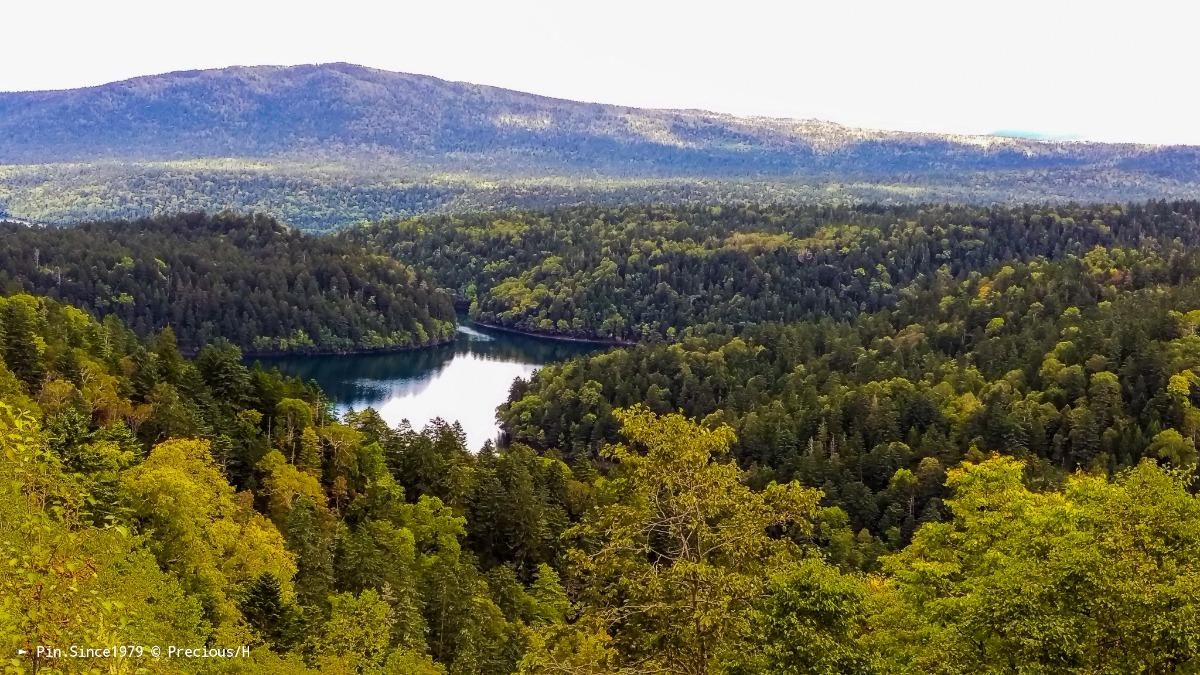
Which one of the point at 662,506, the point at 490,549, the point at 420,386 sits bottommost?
the point at 420,386

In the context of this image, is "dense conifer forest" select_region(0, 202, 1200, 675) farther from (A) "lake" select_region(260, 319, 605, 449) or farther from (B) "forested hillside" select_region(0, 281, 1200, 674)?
(A) "lake" select_region(260, 319, 605, 449)

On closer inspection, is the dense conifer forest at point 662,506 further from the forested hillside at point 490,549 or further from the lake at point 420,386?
the lake at point 420,386

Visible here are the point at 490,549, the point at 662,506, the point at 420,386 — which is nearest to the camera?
the point at 662,506

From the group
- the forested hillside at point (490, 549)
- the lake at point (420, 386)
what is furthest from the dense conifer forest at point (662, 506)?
the lake at point (420, 386)

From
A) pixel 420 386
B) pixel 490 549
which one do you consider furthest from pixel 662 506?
pixel 420 386

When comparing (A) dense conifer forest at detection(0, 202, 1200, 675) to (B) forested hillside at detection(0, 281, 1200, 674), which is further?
(A) dense conifer forest at detection(0, 202, 1200, 675)

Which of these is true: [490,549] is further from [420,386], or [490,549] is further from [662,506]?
[420,386]

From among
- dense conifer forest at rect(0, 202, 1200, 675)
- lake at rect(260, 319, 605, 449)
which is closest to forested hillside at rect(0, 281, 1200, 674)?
dense conifer forest at rect(0, 202, 1200, 675)

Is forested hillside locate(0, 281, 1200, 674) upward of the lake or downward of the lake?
upward

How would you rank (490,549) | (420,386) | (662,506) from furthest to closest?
(420,386) < (490,549) < (662,506)

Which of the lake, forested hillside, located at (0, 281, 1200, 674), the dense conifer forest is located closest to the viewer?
forested hillside, located at (0, 281, 1200, 674)
